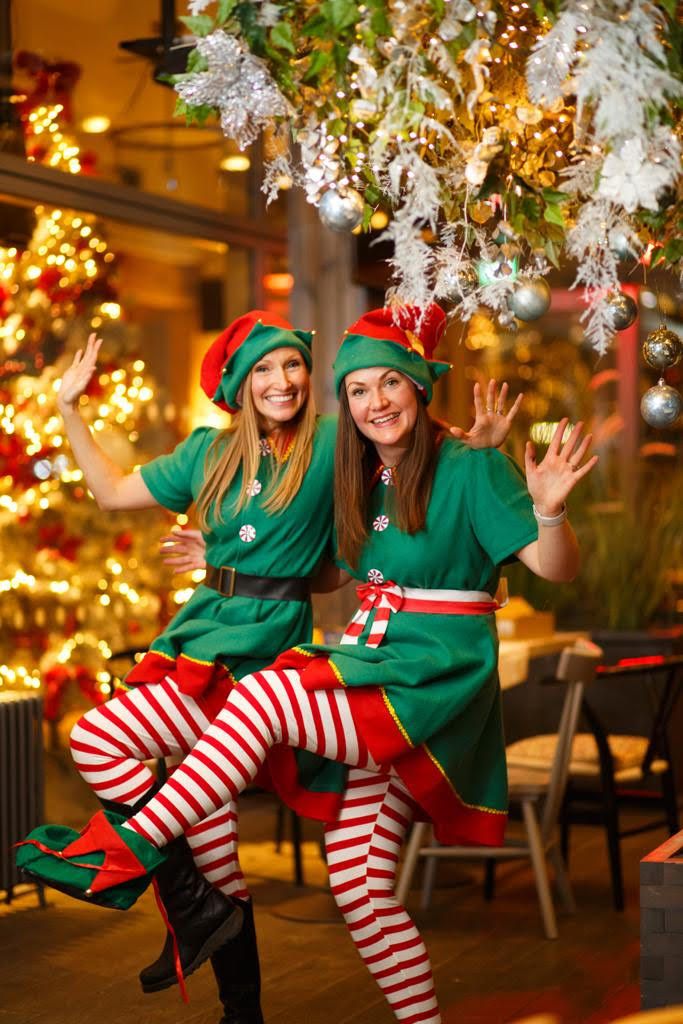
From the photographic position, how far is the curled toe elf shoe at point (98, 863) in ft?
9.59

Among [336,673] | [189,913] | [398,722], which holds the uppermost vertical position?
[336,673]

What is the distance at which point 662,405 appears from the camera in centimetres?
304

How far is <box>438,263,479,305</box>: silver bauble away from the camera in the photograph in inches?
112

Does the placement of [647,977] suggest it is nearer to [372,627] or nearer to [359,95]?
[372,627]

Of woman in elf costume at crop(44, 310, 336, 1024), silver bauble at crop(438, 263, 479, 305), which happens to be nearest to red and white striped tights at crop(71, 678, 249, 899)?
woman in elf costume at crop(44, 310, 336, 1024)

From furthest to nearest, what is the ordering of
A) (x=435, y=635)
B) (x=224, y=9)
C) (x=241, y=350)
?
(x=241, y=350), (x=435, y=635), (x=224, y=9)

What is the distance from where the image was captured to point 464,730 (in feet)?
10.4

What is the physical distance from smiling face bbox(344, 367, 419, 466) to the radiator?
6.45ft

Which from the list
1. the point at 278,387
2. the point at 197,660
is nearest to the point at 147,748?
the point at 197,660

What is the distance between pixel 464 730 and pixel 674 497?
3.87 meters

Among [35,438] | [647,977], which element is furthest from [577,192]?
[35,438]

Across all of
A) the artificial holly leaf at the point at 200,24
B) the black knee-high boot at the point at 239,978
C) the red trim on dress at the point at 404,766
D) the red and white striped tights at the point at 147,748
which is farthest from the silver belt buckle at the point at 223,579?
the artificial holly leaf at the point at 200,24

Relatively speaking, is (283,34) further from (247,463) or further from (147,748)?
(147,748)

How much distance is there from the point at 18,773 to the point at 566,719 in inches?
68.3
